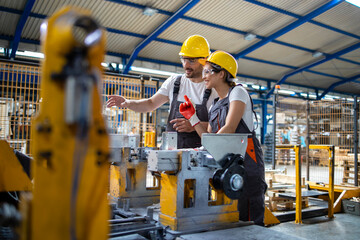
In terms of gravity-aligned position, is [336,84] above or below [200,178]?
above

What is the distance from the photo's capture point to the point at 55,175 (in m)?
0.78

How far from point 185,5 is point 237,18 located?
7.39 ft

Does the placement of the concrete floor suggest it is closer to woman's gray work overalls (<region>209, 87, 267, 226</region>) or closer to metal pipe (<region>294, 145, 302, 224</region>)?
metal pipe (<region>294, 145, 302, 224</region>)

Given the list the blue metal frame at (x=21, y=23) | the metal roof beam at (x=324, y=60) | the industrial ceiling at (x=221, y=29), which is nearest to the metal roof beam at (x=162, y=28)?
the industrial ceiling at (x=221, y=29)

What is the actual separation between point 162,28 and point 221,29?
225cm

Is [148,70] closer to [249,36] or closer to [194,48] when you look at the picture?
[249,36]

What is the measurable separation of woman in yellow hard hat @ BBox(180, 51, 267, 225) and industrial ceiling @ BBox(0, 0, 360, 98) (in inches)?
269

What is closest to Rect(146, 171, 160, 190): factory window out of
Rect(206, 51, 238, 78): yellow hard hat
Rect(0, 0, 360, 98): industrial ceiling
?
Rect(206, 51, 238, 78): yellow hard hat

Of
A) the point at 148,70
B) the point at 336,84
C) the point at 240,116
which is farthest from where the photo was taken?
the point at 336,84

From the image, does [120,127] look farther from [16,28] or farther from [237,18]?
[237,18]

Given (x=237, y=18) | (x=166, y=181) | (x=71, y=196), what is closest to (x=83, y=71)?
(x=71, y=196)

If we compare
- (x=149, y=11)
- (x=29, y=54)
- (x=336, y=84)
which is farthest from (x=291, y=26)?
(x=29, y=54)

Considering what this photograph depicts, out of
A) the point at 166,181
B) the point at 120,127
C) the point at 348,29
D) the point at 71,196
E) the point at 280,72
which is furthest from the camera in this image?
the point at 280,72

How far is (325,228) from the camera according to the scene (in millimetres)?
4574
